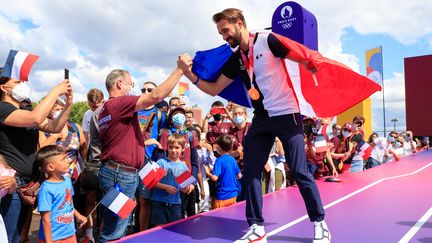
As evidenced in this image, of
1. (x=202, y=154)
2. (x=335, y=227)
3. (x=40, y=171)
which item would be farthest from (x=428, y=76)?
(x=40, y=171)

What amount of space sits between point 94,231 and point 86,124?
144 centimetres

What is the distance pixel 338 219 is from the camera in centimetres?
374

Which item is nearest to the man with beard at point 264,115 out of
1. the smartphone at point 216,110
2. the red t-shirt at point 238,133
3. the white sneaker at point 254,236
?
the white sneaker at point 254,236

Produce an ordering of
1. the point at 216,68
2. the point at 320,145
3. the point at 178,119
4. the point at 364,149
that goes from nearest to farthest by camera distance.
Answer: the point at 216,68 → the point at 178,119 → the point at 320,145 → the point at 364,149

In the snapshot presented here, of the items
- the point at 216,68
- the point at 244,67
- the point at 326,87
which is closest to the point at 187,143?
the point at 216,68

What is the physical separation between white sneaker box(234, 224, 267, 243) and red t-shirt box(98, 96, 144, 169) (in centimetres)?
101

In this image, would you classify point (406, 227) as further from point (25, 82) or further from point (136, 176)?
point (25, 82)

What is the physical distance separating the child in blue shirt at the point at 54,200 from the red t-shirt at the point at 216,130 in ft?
10.9

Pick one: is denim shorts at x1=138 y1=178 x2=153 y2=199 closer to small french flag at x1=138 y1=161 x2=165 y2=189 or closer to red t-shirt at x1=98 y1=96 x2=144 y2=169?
small french flag at x1=138 y1=161 x2=165 y2=189

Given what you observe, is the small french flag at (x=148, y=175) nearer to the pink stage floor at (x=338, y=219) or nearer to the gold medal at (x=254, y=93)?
the pink stage floor at (x=338, y=219)

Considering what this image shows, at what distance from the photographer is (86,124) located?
5207 millimetres

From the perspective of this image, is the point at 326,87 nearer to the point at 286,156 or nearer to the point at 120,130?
the point at 286,156

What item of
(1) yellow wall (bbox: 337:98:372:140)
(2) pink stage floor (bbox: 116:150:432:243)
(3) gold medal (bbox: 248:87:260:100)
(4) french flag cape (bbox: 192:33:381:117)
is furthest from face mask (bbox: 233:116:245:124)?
(1) yellow wall (bbox: 337:98:372:140)

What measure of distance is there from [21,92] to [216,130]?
11.9 feet
